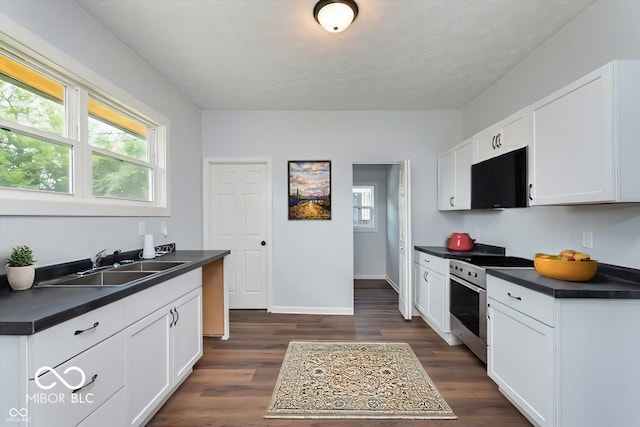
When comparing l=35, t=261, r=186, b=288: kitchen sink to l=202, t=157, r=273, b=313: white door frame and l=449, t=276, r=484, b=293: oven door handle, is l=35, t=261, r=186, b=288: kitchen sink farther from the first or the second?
l=449, t=276, r=484, b=293: oven door handle

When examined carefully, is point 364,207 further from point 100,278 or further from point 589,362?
point 100,278

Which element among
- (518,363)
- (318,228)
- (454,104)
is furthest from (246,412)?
(454,104)

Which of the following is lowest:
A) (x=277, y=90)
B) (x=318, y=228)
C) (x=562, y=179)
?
(x=318, y=228)

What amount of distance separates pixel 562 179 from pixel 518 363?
1211 millimetres

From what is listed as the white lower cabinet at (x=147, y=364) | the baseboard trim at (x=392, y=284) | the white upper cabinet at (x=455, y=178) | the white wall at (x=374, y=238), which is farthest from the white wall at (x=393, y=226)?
the white lower cabinet at (x=147, y=364)

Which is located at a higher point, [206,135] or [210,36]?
[210,36]

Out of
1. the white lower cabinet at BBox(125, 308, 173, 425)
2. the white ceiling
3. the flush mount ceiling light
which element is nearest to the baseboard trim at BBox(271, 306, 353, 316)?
the white lower cabinet at BBox(125, 308, 173, 425)

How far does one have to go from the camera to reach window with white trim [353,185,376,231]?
6.07 m

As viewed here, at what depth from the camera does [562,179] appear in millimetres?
1798

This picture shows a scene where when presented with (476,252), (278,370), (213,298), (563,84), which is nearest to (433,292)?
(476,252)

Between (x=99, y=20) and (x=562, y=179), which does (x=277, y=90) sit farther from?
(x=562, y=179)

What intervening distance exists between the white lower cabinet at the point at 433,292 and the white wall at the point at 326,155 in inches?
19.8

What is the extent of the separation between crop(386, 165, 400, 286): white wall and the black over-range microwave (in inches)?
75.8

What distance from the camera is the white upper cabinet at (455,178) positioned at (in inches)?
124
